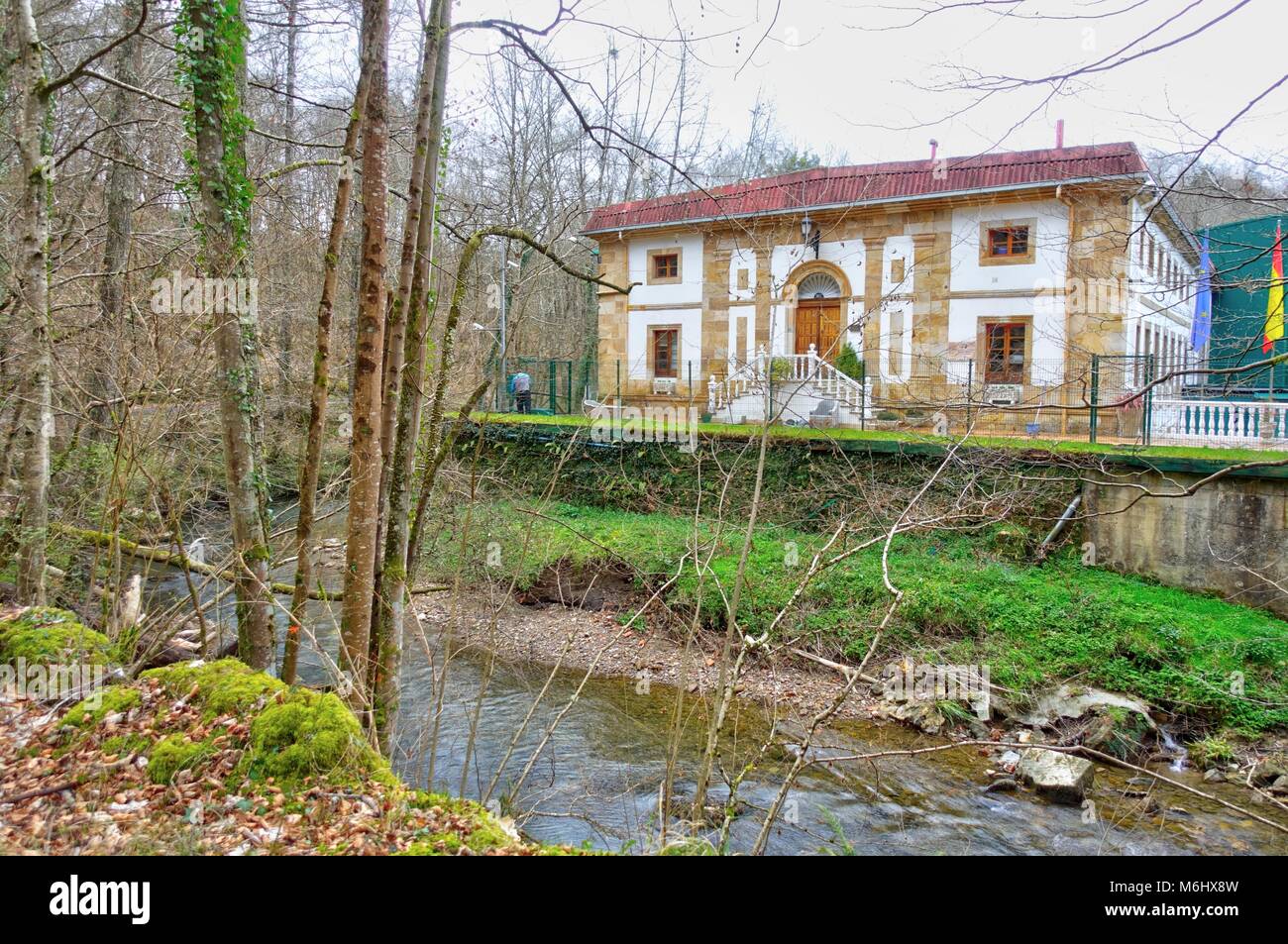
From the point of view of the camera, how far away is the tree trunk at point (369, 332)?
5645mm

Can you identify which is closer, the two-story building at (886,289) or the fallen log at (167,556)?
the fallen log at (167,556)

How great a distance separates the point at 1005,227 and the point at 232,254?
17170 millimetres

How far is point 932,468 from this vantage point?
1325 cm

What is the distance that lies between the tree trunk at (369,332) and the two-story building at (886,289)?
10.5m

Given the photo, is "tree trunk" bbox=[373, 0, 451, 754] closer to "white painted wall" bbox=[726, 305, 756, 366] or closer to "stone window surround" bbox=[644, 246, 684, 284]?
"white painted wall" bbox=[726, 305, 756, 366]

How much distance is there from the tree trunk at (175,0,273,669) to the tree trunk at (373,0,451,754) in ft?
3.09

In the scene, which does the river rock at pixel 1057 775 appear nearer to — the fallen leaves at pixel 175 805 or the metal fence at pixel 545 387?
the fallen leaves at pixel 175 805

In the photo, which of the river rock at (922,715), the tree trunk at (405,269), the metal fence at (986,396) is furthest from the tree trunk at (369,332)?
the river rock at (922,715)

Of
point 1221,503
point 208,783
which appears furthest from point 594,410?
point 208,783

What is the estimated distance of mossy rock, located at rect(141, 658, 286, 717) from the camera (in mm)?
4590

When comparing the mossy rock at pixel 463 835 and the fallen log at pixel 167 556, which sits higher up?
the fallen log at pixel 167 556

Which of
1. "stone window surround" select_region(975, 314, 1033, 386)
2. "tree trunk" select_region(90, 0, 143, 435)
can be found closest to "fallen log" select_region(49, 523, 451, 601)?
"tree trunk" select_region(90, 0, 143, 435)

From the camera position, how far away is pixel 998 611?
10.7 m
